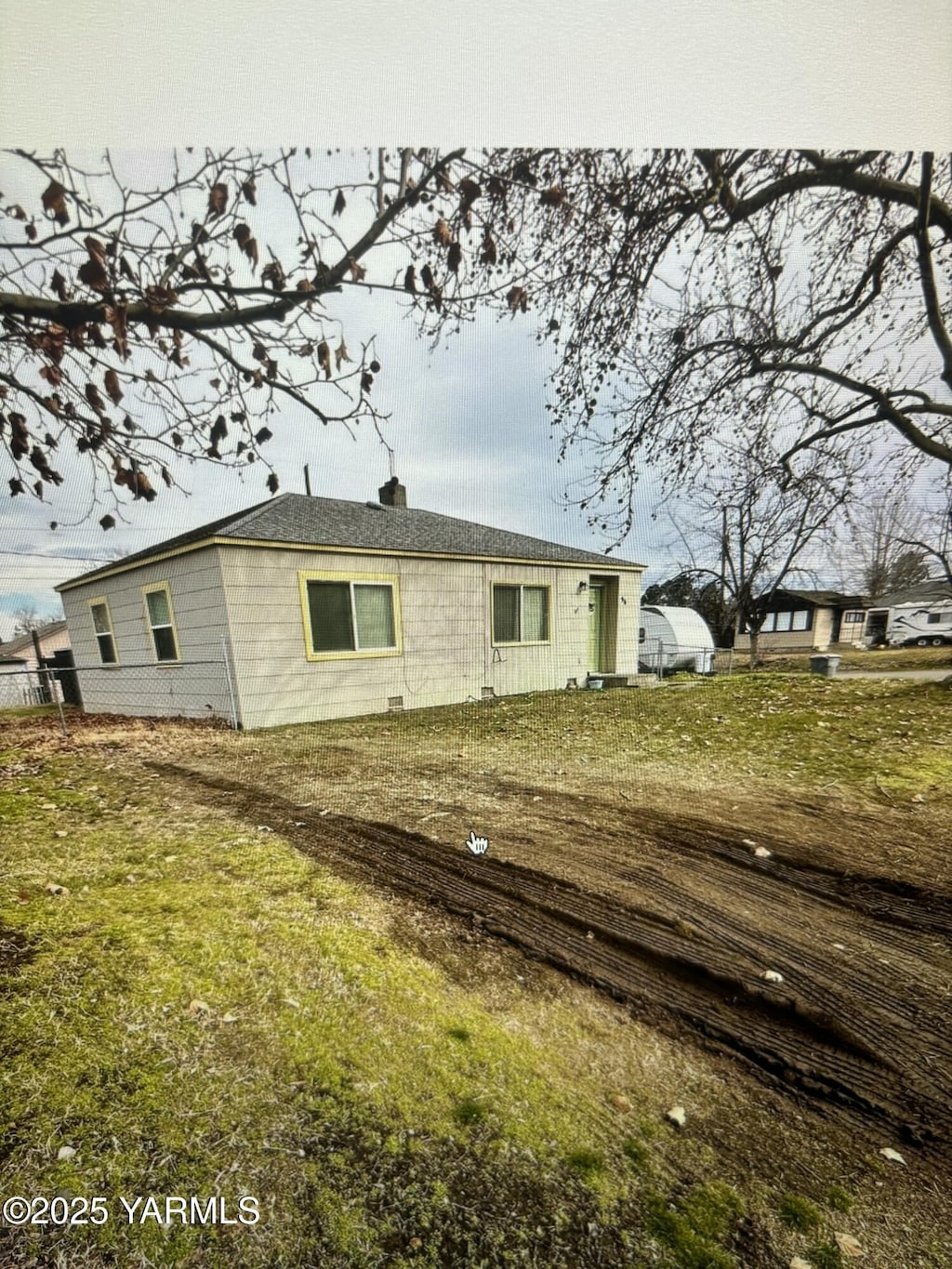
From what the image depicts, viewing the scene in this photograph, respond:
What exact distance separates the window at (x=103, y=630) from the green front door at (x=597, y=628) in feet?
21.0

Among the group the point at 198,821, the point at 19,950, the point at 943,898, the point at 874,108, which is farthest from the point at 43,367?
the point at 943,898

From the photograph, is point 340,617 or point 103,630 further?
point 340,617

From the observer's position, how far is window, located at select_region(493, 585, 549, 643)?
22.5ft

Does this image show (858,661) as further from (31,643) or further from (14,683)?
(14,683)

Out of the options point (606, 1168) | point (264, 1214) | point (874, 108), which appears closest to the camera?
point (264, 1214)

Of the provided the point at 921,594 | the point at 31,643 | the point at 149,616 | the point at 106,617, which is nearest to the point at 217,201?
the point at 31,643

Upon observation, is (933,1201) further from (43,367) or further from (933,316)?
(933,316)

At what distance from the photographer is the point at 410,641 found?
621cm

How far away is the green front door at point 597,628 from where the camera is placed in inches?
264

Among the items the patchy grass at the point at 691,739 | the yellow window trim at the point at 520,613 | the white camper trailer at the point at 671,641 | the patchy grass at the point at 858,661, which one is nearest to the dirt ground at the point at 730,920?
the patchy grass at the point at 691,739

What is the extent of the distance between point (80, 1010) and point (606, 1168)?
53.3 inches

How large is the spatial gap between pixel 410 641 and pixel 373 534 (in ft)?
5.02

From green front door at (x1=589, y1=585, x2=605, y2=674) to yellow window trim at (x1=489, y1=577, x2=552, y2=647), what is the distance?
0.67 meters

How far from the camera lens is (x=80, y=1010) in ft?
3.90
